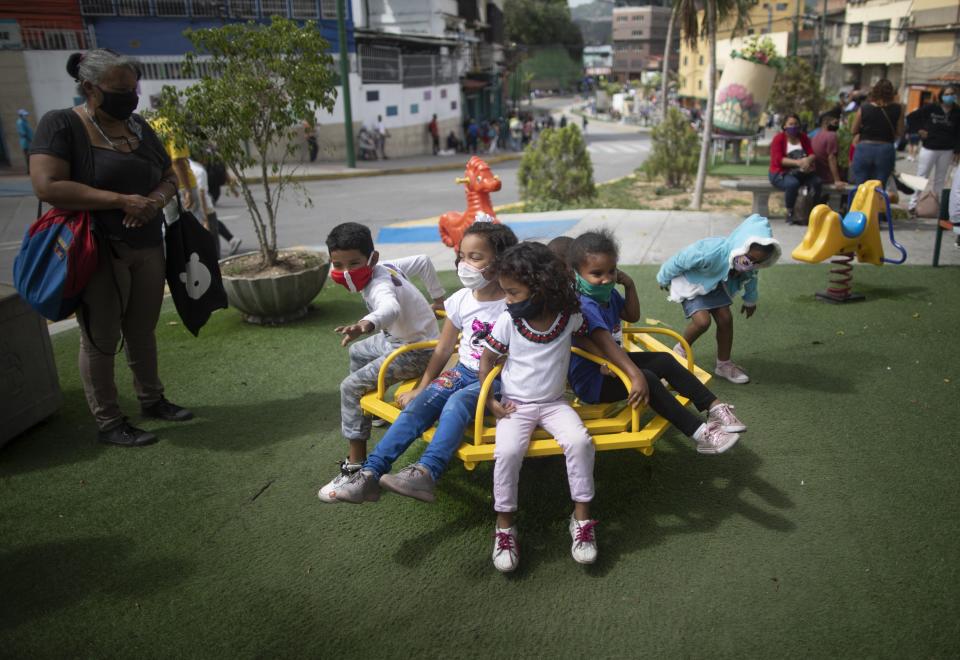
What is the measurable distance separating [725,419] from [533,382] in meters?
0.94

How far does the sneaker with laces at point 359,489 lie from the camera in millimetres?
2969

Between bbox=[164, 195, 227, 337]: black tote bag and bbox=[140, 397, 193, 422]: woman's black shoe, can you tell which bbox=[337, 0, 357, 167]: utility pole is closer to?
bbox=[164, 195, 227, 337]: black tote bag

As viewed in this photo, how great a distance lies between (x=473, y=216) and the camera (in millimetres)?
6508

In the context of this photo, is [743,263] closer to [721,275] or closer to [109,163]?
[721,275]

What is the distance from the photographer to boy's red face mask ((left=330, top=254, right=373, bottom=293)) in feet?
12.3

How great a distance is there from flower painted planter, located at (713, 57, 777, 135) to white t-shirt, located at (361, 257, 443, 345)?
16.4 meters

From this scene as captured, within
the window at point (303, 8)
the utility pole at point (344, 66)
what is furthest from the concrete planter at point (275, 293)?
the window at point (303, 8)

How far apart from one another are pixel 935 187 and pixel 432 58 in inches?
1016

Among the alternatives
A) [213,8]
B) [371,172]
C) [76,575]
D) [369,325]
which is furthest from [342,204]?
[76,575]

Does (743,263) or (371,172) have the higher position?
(743,263)

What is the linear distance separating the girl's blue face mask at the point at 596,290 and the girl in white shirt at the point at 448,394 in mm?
397

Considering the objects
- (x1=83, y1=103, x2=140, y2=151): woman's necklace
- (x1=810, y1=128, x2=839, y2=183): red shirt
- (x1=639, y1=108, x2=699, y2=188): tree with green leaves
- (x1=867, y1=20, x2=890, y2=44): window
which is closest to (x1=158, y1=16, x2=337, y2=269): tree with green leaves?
(x1=83, y1=103, x2=140, y2=151): woman's necklace

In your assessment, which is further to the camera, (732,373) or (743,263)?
(732,373)

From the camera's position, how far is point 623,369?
10.8 feet
